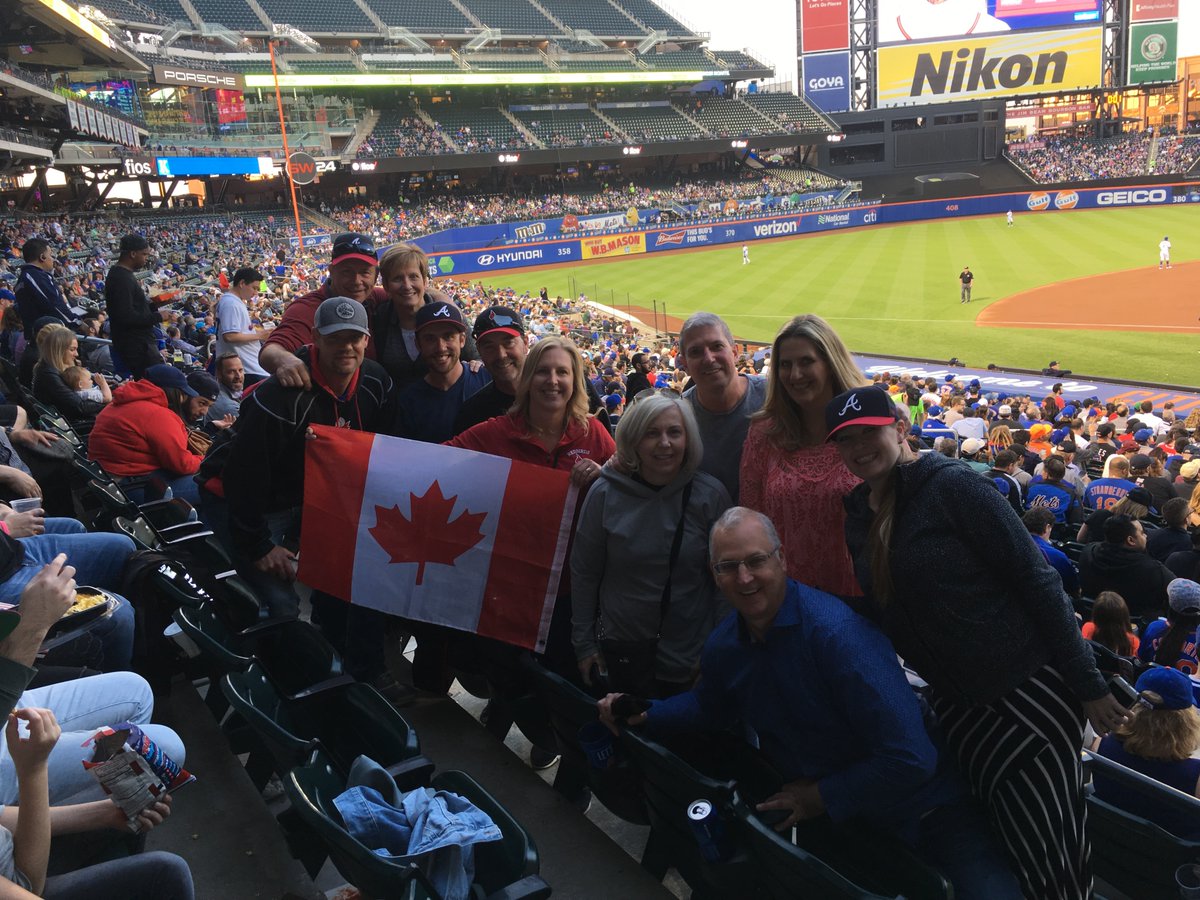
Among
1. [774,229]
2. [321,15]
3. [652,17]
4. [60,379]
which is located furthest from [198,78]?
[60,379]

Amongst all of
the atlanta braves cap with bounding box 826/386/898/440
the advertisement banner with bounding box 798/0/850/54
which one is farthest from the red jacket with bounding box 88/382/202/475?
the advertisement banner with bounding box 798/0/850/54

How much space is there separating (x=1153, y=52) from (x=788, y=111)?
80.2 ft

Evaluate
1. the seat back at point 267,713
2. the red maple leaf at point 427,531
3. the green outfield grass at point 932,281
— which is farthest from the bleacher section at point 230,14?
the seat back at point 267,713

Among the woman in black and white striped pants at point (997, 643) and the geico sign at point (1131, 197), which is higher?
the geico sign at point (1131, 197)

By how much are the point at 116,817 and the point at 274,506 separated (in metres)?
2.00

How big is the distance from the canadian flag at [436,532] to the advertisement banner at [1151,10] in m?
75.1

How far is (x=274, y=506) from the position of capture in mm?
4398

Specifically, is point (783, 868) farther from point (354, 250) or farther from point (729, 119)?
point (729, 119)

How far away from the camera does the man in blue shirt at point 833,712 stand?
2.47 metres

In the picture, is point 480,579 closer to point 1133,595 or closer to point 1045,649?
point 1045,649

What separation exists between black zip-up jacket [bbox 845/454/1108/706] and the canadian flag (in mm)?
1696

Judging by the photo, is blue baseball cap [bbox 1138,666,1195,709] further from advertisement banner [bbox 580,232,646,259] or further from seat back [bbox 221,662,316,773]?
advertisement banner [bbox 580,232,646,259]

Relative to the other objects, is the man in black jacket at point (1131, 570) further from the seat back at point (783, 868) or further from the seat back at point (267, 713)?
the seat back at point (267, 713)

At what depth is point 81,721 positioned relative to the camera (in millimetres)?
3035
